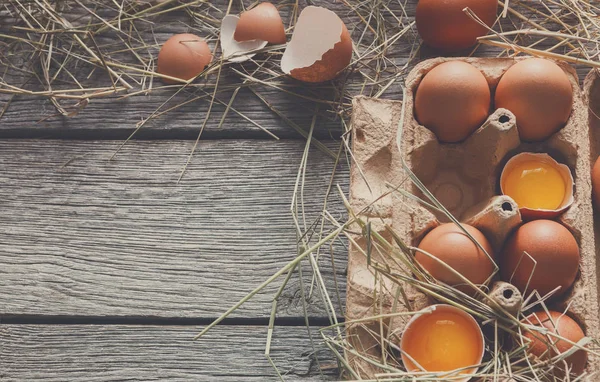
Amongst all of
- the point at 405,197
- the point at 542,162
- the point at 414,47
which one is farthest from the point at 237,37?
the point at 542,162

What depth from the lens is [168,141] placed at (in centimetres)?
108

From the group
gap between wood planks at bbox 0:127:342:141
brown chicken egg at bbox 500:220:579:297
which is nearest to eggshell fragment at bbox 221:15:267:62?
gap between wood planks at bbox 0:127:342:141

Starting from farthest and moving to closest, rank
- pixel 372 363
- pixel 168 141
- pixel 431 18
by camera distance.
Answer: pixel 168 141 → pixel 431 18 → pixel 372 363

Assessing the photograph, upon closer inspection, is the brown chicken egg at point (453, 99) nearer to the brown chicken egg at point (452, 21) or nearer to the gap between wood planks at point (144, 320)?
the brown chicken egg at point (452, 21)

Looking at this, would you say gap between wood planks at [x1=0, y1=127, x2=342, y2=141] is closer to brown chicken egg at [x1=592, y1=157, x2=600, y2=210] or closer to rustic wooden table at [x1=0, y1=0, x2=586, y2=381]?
rustic wooden table at [x1=0, y1=0, x2=586, y2=381]

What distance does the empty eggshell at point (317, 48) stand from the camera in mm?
995

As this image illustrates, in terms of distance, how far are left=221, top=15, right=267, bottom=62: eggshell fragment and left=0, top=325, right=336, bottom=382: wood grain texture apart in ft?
1.39

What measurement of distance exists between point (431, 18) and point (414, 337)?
47cm

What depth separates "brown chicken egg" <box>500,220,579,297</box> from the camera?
2.61 ft

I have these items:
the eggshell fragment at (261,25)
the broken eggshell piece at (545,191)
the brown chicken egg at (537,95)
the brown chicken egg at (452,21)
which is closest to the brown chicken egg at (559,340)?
the broken eggshell piece at (545,191)

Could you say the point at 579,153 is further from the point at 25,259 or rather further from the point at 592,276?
the point at 25,259

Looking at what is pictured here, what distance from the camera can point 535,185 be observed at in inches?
33.7

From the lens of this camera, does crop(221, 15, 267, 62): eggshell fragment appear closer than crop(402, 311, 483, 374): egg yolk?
No

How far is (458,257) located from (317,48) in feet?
1.32
